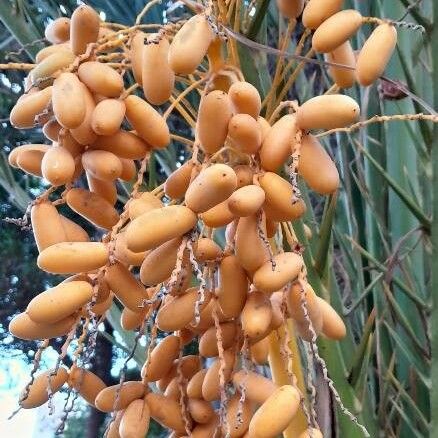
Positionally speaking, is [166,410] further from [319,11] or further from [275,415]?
[319,11]

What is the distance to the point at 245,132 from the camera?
603mm

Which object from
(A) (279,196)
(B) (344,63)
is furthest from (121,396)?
(B) (344,63)

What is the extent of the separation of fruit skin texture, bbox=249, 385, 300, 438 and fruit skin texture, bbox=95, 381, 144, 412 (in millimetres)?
139

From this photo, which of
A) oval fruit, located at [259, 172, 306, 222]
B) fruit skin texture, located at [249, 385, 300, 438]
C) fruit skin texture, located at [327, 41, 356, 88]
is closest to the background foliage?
fruit skin texture, located at [327, 41, 356, 88]

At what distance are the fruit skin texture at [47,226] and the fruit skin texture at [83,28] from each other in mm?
135

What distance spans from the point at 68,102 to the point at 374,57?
24 cm

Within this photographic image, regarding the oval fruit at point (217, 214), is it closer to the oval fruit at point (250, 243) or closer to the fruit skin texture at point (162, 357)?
the oval fruit at point (250, 243)

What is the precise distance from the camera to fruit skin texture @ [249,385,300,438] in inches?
22.8

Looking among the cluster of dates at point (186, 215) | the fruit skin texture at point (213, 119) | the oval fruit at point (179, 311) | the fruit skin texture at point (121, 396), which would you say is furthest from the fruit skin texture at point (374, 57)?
the fruit skin texture at point (121, 396)

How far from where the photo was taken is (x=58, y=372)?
26.5 inches

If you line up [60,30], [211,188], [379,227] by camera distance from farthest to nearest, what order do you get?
[379,227] < [60,30] < [211,188]

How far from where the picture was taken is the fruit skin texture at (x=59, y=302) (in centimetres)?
59

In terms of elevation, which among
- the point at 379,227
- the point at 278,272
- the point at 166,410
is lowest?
the point at 379,227

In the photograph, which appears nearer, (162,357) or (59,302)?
(59,302)
